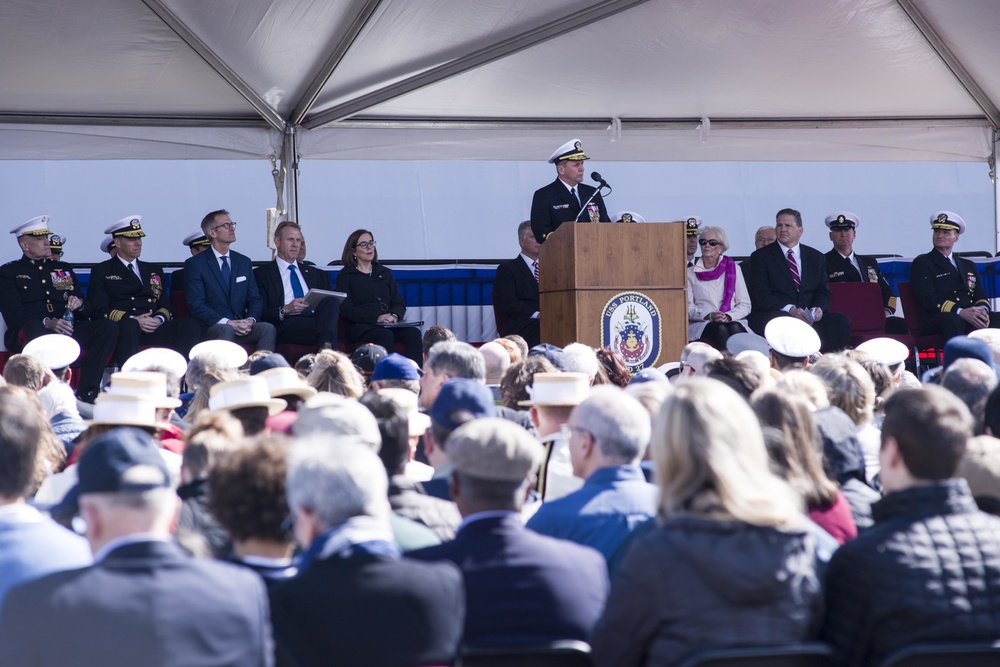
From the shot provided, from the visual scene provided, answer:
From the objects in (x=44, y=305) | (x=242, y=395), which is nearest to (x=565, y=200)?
(x=44, y=305)

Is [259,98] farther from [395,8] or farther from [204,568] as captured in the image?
[204,568]

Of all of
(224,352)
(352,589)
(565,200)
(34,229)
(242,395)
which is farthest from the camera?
(34,229)

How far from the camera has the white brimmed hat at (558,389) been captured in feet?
13.3

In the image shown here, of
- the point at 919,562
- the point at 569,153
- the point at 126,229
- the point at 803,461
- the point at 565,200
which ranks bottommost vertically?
the point at 919,562

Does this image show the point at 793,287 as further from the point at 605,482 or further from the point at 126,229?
the point at 605,482

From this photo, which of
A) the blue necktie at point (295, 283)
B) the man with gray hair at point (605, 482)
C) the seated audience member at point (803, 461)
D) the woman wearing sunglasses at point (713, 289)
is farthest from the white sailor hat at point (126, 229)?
the seated audience member at point (803, 461)

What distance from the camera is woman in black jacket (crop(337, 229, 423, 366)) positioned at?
867 centimetres

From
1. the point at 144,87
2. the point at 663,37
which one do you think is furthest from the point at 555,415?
the point at 144,87

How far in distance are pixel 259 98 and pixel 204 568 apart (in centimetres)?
684

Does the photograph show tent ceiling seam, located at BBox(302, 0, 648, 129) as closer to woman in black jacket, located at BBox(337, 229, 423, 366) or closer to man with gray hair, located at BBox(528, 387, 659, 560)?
woman in black jacket, located at BBox(337, 229, 423, 366)

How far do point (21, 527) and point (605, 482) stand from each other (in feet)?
4.40

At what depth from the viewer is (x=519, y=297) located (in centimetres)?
884

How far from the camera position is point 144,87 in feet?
27.1

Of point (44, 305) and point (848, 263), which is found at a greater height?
point (848, 263)
